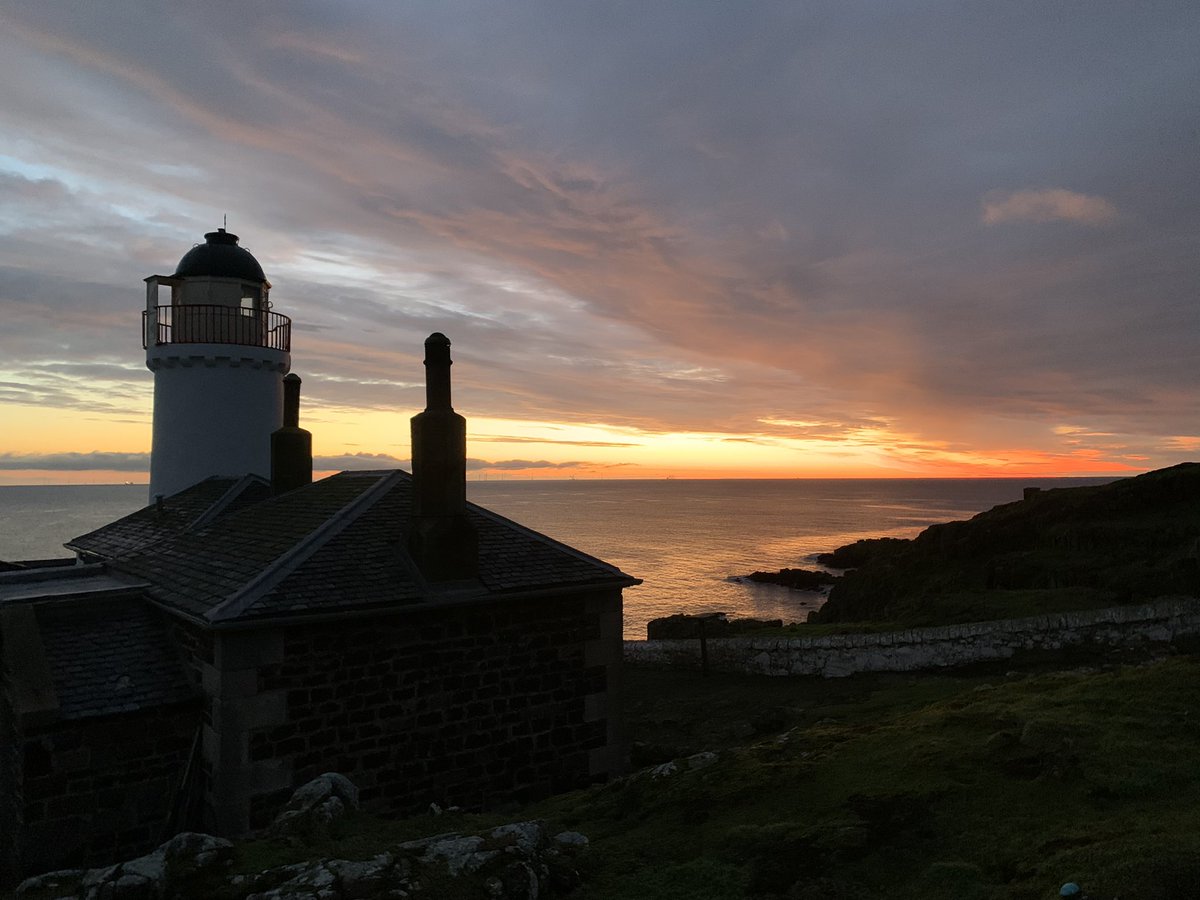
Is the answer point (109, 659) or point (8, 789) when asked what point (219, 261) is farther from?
point (8, 789)

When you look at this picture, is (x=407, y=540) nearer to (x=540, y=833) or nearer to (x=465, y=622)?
(x=465, y=622)

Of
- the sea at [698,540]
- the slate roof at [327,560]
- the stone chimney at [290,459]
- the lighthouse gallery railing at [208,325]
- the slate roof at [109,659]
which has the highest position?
the lighthouse gallery railing at [208,325]

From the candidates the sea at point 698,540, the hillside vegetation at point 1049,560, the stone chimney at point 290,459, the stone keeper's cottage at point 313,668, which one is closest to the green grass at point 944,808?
the stone keeper's cottage at point 313,668

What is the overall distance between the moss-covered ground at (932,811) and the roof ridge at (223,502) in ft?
32.2

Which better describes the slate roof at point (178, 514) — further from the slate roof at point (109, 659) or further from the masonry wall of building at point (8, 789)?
the masonry wall of building at point (8, 789)

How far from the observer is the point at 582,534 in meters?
104


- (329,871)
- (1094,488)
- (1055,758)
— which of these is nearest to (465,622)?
(329,871)

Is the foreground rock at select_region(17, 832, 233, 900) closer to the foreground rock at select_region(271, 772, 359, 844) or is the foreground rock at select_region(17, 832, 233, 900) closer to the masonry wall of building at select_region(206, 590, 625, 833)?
the foreground rock at select_region(271, 772, 359, 844)

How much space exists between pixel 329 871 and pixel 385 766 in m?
4.96

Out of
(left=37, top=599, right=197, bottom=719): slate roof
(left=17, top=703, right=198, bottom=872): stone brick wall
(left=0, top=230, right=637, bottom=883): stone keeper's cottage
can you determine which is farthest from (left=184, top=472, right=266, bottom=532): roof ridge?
(left=17, top=703, right=198, bottom=872): stone brick wall

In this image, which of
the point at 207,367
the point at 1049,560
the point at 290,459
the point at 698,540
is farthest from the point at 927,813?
the point at 698,540

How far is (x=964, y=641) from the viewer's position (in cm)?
1772

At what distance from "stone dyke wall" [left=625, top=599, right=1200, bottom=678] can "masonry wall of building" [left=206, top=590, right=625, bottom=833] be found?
8.85 meters

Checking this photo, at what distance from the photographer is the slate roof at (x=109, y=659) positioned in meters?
9.61
